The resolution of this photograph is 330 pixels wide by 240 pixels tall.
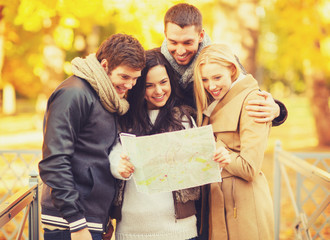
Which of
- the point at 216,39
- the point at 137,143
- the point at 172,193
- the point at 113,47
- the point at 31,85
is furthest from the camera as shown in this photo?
the point at 31,85

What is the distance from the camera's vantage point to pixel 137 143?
2354 mm

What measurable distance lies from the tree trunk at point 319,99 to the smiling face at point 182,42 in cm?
1057

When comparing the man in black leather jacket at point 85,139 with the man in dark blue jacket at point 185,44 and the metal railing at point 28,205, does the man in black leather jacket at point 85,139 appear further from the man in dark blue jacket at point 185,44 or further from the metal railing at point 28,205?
the man in dark blue jacket at point 185,44

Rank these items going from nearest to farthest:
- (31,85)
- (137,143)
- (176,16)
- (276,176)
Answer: (137,143), (176,16), (276,176), (31,85)

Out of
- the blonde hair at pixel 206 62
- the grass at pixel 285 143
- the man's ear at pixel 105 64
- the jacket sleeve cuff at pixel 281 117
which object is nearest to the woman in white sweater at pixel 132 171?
the blonde hair at pixel 206 62

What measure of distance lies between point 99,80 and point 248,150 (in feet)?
3.40

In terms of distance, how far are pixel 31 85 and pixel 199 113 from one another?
1080 inches

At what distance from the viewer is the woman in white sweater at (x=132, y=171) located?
2641mm

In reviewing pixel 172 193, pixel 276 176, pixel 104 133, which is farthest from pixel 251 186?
pixel 276 176

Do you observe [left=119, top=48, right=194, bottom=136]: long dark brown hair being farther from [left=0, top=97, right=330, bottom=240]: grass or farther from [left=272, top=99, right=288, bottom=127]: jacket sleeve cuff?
[left=0, top=97, right=330, bottom=240]: grass

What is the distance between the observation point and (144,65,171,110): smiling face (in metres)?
2.81

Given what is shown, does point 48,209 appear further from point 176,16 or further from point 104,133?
point 176,16

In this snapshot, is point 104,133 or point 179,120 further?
point 179,120

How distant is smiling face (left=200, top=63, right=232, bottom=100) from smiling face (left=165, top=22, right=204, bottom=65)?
37 cm
